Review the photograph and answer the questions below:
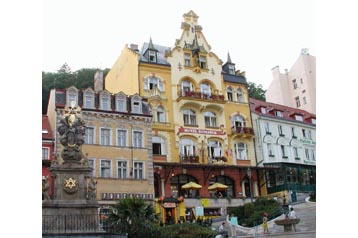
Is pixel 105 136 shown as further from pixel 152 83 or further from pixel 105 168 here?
pixel 152 83

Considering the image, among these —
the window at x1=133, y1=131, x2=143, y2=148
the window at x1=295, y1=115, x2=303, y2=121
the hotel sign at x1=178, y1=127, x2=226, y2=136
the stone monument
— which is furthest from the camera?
the hotel sign at x1=178, y1=127, x2=226, y2=136

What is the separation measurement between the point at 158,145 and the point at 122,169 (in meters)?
2.33

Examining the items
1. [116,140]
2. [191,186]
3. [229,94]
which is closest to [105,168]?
[116,140]

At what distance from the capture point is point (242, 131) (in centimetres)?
1948

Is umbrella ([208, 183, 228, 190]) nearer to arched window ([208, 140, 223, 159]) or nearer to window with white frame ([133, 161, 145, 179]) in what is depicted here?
arched window ([208, 140, 223, 159])

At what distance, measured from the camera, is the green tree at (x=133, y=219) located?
9.61m

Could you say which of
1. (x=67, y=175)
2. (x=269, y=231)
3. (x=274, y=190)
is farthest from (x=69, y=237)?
(x=274, y=190)

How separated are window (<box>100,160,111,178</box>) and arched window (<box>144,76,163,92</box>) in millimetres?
3938

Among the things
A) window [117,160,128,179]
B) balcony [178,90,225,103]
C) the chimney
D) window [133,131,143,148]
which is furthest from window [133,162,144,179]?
balcony [178,90,225,103]

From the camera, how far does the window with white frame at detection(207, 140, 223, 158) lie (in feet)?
60.8

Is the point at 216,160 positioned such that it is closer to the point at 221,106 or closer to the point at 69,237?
the point at 221,106

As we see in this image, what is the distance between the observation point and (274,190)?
1819 cm

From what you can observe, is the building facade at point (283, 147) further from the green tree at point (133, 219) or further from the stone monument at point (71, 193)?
the stone monument at point (71, 193)
